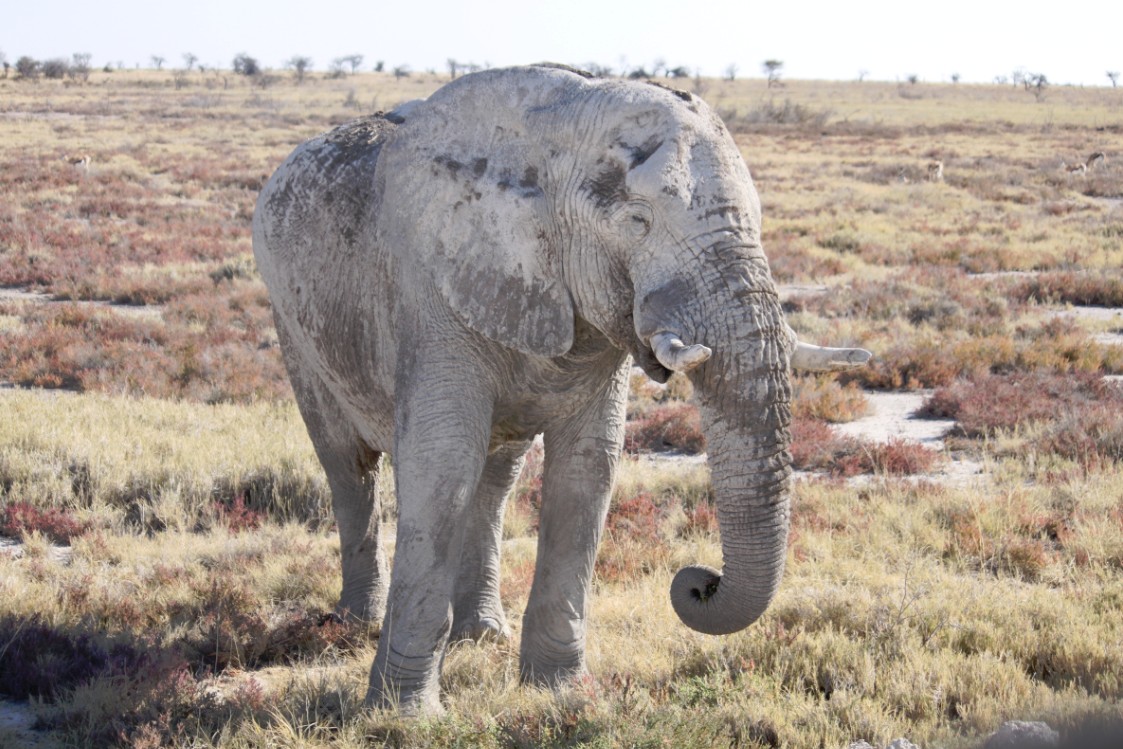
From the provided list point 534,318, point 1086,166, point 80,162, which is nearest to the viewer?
point 534,318

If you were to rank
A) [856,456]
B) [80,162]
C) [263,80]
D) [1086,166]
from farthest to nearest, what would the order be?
1. [263,80]
2. [1086,166]
3. [80,162]
4. [856,456]

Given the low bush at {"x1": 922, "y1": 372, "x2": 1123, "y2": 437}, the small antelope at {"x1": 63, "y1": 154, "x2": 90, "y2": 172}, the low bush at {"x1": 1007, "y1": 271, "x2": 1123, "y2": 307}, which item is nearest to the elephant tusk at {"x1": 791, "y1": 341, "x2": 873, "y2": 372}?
the low bush at {"x1": 922, "y1": 372, "x2": 1123, "y2": 437}

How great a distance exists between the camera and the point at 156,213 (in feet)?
76.9

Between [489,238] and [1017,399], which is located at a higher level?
[489,238]

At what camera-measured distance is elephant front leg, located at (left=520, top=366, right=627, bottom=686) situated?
15.0ft

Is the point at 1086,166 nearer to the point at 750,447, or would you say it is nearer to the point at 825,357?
the point at 825,357

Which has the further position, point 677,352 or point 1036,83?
point 1036,83

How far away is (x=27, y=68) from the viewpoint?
8231 centimetres

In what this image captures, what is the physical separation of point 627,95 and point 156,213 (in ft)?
70.8

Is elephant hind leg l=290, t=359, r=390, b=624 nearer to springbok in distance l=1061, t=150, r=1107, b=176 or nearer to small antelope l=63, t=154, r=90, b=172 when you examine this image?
small antelope l=63, t=154, r=90, b=172

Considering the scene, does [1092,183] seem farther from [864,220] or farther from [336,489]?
[336,489]

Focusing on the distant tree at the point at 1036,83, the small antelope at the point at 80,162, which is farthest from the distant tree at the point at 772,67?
the small antelope at the point at 80,162

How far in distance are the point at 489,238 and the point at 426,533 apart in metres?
1.08

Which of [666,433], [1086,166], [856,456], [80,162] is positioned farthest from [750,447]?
[1086,166]
